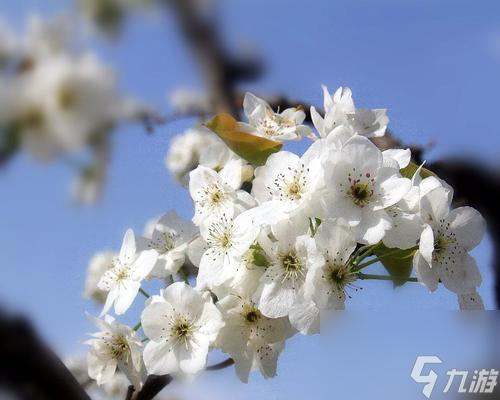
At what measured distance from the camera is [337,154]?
750 mm

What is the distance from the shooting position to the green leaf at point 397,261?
2.49 feet

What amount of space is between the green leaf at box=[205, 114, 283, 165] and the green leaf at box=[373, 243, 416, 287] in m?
0.19

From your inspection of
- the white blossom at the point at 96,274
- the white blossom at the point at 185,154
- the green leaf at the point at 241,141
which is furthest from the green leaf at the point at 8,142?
the white blossom at the point at 185,154

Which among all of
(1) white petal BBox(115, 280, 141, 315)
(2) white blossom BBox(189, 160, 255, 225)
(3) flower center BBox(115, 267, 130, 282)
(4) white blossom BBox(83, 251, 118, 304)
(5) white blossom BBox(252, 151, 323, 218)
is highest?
(5) white blossom BBox(252, 151, 323, 218)

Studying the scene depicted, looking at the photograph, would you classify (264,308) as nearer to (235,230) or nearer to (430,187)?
(235,230)

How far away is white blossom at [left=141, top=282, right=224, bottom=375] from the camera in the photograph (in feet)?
2.51

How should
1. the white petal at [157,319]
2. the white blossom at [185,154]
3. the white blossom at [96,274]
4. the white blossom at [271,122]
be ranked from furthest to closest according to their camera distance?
the white blossom at [185,154]
the white blossom at [96,274]
the white blossom at [271,122]
the white petal at [157,319]

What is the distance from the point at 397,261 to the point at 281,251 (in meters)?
0.15

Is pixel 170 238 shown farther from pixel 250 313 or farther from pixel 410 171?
pixel 410 171

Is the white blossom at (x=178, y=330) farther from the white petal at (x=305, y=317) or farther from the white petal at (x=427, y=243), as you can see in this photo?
the white petal at (x=427, y=243)

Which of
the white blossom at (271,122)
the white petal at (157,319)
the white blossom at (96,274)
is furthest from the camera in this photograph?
the white blossom at (96,274)

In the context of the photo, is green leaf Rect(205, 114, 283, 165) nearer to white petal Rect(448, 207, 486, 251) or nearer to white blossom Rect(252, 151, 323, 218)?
white blossom Rect(252, 151, 323, 218)

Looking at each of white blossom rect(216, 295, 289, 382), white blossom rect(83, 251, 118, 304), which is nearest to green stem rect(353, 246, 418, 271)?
white blossom rect(216, 295, 289, 382)

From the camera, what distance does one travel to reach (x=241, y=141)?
32.8 inches
